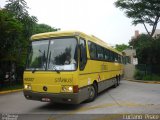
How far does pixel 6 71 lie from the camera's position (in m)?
20.3

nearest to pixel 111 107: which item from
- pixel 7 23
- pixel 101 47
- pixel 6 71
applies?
pixel 101 47

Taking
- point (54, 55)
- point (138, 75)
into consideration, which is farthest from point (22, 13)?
point (138, 75)

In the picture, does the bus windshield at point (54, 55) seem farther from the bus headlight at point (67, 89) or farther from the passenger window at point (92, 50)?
the passenger window at point (92, 50)

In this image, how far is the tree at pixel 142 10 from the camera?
110ft

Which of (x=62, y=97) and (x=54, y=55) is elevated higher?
(x=54, y=55)

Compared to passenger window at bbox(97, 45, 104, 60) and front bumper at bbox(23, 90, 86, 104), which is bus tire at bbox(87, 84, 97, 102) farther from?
front bumper at bbox(23, 90, 86, 104)

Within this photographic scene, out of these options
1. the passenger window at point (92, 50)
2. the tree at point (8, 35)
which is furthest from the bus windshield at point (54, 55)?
the tree at point (8, 35)

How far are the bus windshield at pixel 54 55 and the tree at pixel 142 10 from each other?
25656 millimetres

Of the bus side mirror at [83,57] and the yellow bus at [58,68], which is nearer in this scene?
the yellow bus at [58,68]

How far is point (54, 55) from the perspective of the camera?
10156 millimetres

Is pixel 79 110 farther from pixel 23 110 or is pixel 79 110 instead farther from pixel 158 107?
pixel 158 107

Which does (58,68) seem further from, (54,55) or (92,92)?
(92,92)

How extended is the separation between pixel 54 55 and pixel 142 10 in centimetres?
2672

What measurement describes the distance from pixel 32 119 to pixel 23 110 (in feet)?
6.12
